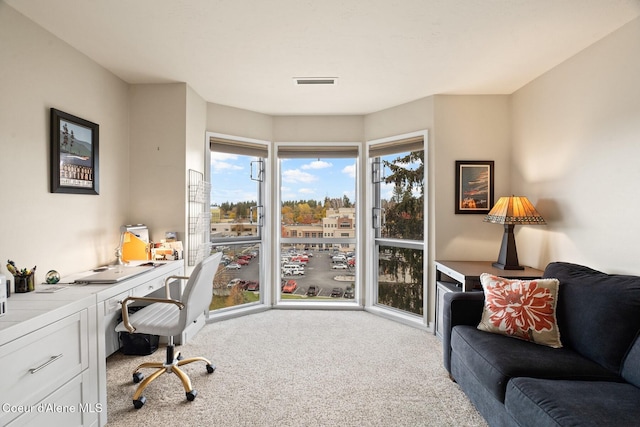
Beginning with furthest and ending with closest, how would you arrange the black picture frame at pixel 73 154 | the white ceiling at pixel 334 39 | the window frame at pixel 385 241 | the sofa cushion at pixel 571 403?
the window frame at pixel 385 241
the black picture frame at pixel 73 154
the white ceiling at pixel 334 39
the sofa cushion at pixel 571 403

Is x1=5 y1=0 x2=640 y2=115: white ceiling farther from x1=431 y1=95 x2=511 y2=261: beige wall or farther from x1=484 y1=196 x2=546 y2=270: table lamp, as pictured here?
x1=484 y1=196 x2=546 y2=270: table lamp

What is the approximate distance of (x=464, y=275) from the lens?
2.61 metres

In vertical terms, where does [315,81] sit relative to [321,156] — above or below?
above

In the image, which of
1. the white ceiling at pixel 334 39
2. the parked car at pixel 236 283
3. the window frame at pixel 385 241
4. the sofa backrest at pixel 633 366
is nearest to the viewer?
the sofa backrest at pixel 633 366

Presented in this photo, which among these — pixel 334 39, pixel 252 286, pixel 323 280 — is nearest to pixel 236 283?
pixel 252 286

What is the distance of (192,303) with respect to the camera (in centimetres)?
213

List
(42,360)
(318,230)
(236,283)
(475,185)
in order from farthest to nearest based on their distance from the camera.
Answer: (318,230) → (236,283) → (475,185) → (42,360)

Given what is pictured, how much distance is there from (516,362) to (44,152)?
10.8 feet

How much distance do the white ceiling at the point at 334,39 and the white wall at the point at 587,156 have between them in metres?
0.18

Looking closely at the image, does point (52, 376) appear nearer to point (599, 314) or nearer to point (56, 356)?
point (56, 356)

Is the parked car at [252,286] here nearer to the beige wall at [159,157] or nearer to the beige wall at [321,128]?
the beige wall at [159,157]

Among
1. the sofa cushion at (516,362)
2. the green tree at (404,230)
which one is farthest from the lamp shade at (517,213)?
the sofa cushion at (516,362)

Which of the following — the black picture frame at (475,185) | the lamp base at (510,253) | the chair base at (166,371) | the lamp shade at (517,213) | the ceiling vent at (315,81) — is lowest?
the chair base at (166,371)

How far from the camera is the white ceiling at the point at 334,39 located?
188cm
